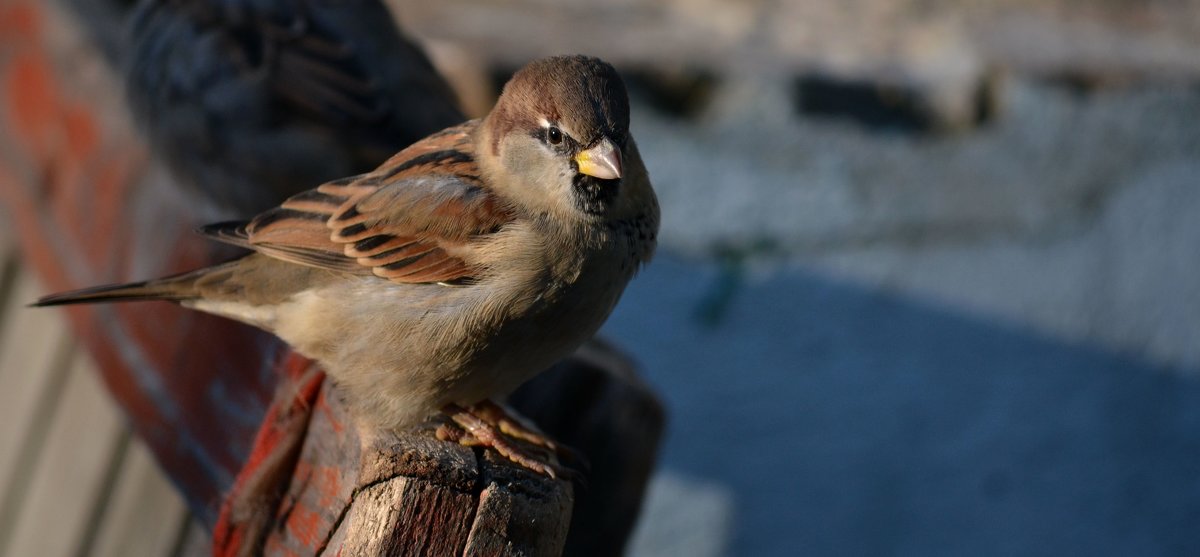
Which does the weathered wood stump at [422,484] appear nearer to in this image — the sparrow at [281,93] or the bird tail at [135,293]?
the bird tail at [135,293]

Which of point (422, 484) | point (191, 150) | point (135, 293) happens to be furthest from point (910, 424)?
point (422, 484)

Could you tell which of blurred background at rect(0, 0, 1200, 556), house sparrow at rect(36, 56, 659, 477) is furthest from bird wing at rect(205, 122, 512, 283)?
blurred background at rect(0, 0, 1200, 556)

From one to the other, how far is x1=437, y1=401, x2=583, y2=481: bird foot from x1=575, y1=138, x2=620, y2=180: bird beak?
16.0 inches

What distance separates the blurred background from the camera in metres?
3.01

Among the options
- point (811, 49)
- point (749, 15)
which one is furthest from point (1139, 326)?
point (749, 15)

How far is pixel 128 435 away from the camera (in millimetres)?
2586

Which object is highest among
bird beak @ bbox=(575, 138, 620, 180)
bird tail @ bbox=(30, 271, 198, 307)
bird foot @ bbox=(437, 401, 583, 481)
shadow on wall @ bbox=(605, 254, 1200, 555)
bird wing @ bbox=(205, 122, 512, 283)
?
bird beak @ bbox=(575, 138, 620, 180)

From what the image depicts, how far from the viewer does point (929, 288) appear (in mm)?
3033

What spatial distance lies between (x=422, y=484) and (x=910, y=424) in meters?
2.06

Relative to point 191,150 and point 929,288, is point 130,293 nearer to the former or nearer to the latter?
point 191,150

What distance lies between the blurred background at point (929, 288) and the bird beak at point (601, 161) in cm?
124

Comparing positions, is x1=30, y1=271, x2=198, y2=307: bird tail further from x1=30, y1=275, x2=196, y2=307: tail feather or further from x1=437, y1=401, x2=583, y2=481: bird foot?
x1=437, y1=401, x2=583, y2=481: bird foot

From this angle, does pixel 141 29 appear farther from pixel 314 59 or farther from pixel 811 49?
pixel 811 49

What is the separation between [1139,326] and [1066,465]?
0.39 meters
